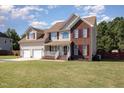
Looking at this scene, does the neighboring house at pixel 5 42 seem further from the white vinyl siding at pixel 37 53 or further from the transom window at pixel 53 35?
the transom window at pixel 53 35

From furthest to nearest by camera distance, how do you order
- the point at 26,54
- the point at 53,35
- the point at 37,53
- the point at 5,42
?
the point at 5,42
the point at 26,54
the point at 37,53
the point at 53,35

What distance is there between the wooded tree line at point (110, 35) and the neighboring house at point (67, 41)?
16.2 meters

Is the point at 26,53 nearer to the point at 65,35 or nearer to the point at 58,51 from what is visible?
the point at 58,51

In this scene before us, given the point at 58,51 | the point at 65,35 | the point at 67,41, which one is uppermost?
the point at 65,35

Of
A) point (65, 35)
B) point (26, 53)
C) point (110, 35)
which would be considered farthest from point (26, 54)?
point (110, 35)

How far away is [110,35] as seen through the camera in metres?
49.8

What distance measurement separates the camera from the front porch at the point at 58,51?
31.0m

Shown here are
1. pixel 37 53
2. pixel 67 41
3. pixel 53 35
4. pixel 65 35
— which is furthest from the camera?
pixel 37 53

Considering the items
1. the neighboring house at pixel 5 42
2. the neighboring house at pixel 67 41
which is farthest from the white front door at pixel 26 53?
the neighboring house at pixel 5 42

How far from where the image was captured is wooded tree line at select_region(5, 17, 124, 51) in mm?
47875

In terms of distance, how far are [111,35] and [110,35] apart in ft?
0.64

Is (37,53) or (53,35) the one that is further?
(37,53)

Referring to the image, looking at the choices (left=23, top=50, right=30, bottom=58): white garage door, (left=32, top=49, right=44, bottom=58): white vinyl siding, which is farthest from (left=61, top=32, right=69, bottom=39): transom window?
(left=23, top=50, right=30, bottom=58): white garage door
